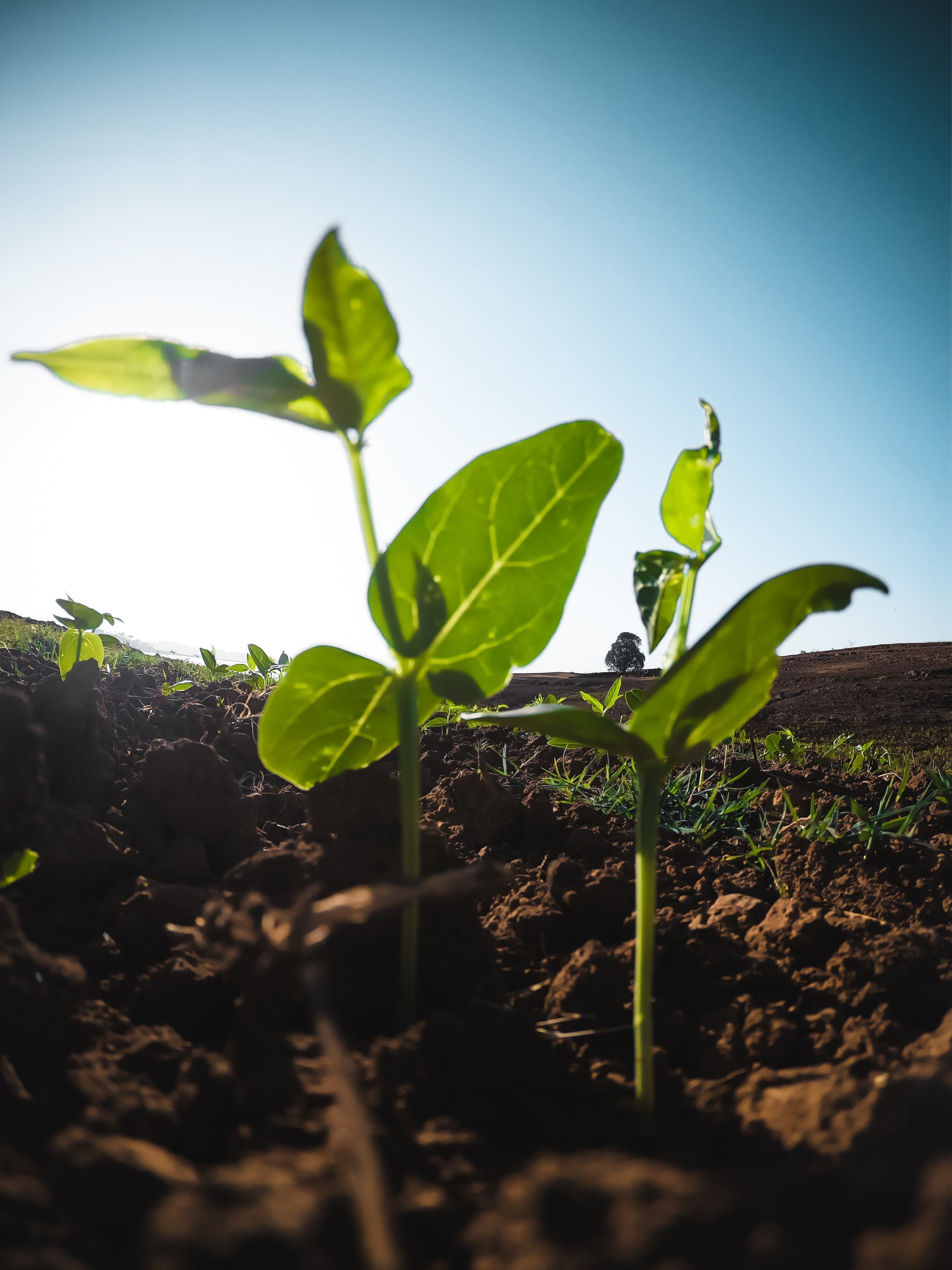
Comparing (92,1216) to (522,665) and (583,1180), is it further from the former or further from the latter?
(522,665)

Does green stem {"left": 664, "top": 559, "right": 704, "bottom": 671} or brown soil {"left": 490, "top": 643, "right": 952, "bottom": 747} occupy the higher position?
green stem {"left": 664, "top": 559, "right": 704, "bottom": 671}

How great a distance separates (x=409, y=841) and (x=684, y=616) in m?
0.54

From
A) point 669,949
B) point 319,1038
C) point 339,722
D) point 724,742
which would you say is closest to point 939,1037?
→ point 669,949

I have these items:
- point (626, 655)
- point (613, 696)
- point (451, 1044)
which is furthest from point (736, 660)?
point (626, 655)

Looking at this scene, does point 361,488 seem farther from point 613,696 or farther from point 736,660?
point 613,696

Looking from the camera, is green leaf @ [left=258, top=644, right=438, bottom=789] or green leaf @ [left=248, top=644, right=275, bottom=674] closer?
green leaf @ [left=258, top=644, right=438, bottom=789]

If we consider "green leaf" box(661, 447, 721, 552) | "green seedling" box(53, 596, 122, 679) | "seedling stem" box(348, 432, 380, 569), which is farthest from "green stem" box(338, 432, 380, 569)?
"green seedling" box(53, 596, 122, 679)

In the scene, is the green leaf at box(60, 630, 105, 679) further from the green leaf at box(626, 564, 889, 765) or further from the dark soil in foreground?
the green leaf at box(626, 564, 889, 765)

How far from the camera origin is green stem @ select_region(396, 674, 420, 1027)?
908 mm

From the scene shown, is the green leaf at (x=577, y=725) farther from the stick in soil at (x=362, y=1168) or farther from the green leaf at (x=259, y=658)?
the green leaf at (x=259, y=658)

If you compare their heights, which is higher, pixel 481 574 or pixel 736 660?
pixel 481 574

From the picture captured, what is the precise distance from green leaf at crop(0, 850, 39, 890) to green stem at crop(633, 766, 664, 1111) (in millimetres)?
875

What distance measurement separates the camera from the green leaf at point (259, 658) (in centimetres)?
444

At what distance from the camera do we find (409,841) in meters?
0.91
